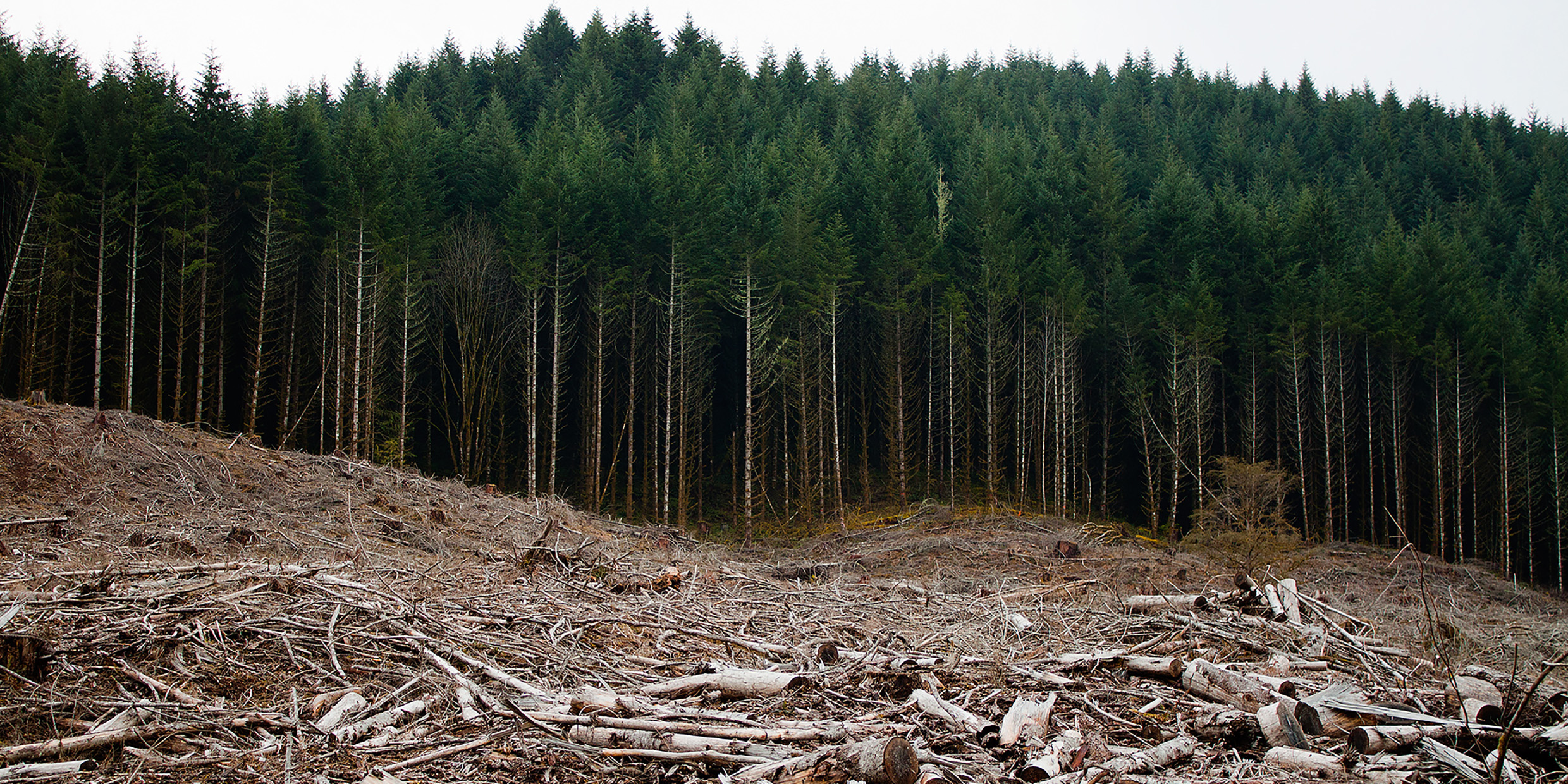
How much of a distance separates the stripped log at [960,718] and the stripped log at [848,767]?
74 centimetres

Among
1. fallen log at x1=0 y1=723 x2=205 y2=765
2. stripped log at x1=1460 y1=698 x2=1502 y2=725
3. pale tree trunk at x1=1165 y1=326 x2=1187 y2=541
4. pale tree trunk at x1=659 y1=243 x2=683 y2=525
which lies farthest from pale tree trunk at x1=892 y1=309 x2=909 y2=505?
fallen log at x1=0 y1=723 x2=205 y2=765

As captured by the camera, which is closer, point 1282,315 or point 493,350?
point 493,350

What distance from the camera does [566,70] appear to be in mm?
42875

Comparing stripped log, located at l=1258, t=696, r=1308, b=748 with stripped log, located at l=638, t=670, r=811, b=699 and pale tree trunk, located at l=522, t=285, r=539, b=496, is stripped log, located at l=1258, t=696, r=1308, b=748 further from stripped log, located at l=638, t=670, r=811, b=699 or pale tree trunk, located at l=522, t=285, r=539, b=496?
pale tree trunk, located at l=522, t=285, r=539, b=496

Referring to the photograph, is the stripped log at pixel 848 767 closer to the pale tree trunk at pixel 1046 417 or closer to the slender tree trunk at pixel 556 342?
the slender tree trunk at pixel 556 342

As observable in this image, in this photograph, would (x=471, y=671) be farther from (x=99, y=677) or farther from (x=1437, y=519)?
(x=1437, y=519)

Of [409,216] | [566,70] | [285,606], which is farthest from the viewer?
[566,70]

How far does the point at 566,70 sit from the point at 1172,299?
105 ft

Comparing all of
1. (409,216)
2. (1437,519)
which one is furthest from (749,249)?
(1437,519)

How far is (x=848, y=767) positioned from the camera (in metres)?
3.40

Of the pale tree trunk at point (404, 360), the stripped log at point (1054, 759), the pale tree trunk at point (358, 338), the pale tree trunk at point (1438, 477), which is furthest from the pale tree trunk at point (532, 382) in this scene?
the pale tree trunk at point (1438, 477)

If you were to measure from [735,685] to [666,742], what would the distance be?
3.26 ft

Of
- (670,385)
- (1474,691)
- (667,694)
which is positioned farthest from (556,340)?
(1474,691)

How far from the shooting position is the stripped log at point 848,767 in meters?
3.32
